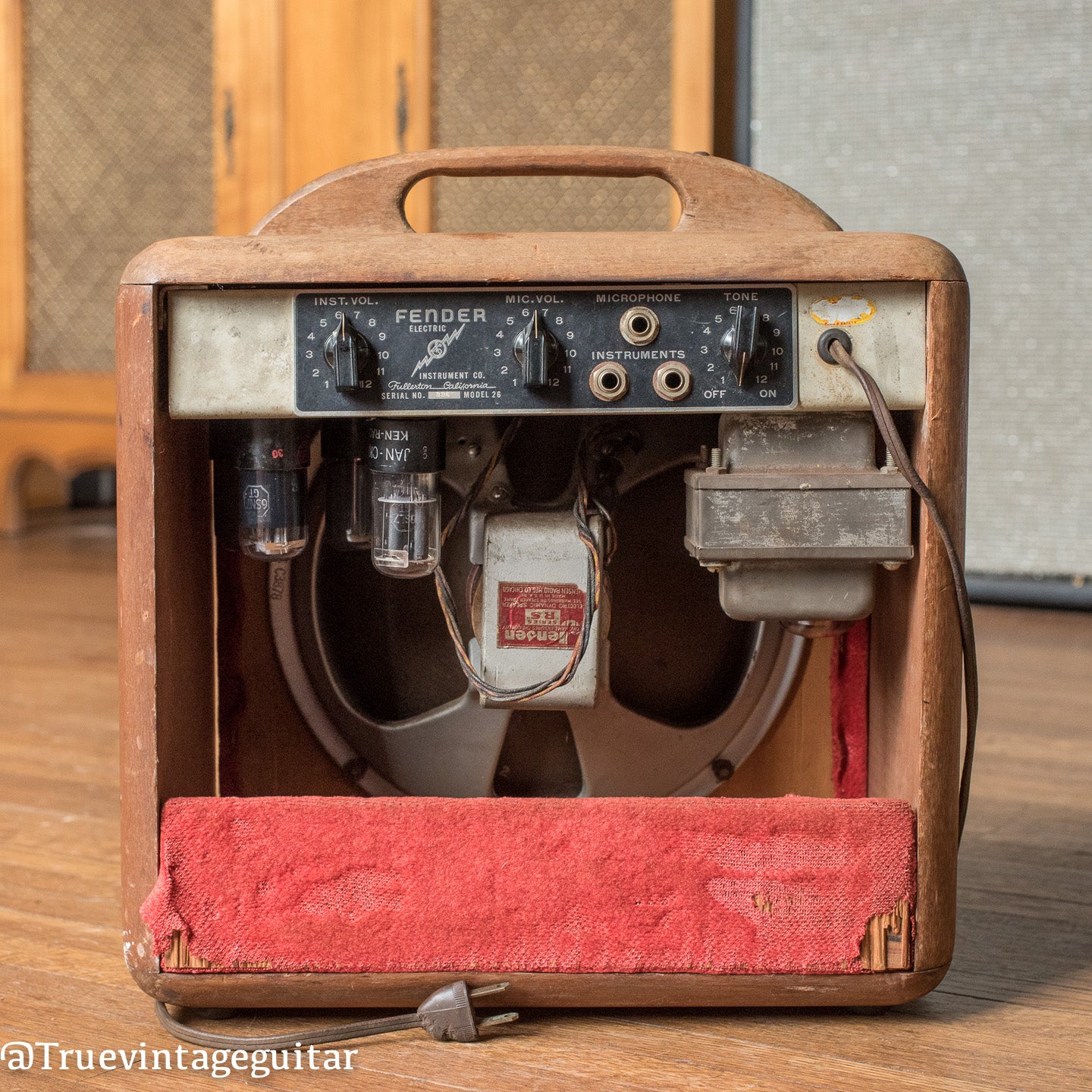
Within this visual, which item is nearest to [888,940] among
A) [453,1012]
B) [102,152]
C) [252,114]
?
[453,1012]

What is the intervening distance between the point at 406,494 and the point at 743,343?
216mm

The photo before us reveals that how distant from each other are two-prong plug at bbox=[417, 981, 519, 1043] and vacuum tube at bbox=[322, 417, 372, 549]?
0.92 ft

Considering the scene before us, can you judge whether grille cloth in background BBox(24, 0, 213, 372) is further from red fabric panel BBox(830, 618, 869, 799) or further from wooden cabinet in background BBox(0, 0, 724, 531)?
red fabric panel BBox(830, 618, 869, 799)

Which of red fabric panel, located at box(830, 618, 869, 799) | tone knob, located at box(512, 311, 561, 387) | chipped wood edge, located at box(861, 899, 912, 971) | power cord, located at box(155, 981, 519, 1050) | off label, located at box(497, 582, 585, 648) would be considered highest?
tone knob, located at box(512, 311, 561, 387)

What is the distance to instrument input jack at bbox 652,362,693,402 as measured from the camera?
701mm

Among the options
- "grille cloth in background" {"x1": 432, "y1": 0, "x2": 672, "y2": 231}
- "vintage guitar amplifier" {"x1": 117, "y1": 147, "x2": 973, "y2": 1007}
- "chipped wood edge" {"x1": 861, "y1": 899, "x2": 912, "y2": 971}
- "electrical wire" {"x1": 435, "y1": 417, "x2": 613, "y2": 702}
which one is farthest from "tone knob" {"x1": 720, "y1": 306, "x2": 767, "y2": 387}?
"grille cloth in background" {"x1": 432, "y1": 0, "x2": 672, "y2": 231}

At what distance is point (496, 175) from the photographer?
2.51ft

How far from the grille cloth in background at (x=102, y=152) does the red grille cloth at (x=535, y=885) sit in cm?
230

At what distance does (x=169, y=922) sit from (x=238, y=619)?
246 mm

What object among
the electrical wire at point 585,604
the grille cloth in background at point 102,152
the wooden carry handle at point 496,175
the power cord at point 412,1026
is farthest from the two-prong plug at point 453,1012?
the grille cloth in background at point 102,152

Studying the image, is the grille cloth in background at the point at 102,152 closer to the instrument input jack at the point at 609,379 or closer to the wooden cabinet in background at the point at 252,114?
the wooden cabinet in background at the point at 252,114

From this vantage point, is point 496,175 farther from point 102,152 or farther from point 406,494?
point 102,152

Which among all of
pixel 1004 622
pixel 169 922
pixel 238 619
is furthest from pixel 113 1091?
pixel 1004 622

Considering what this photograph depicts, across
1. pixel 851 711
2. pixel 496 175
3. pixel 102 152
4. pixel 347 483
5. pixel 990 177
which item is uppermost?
pixel 102 152
